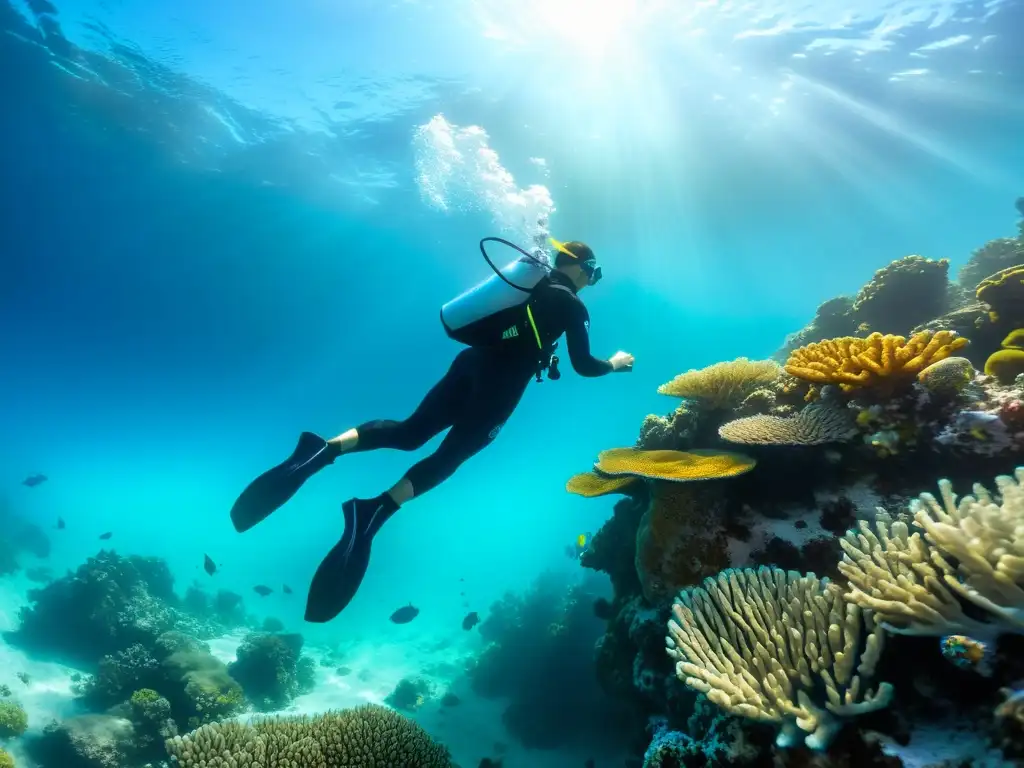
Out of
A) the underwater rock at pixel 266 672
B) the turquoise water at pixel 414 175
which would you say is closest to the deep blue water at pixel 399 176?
the turquoise water at pixel 414 175

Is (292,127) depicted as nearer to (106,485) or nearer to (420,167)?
(420,167)

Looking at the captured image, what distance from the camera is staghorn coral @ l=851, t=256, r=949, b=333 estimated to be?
9797 millimetres

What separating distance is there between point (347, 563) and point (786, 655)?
4.00m

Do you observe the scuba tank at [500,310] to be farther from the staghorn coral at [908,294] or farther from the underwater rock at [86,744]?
the underwater rock at [86,744]

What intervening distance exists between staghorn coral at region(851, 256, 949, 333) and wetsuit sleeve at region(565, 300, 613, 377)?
7431 millimetres

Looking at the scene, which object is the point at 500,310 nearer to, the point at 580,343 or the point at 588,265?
the point at 580,343

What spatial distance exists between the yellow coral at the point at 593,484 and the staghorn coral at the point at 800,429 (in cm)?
147

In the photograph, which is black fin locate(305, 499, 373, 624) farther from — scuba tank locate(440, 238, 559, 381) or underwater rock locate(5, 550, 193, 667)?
underwater rock locate(5, 550, 193, 667)

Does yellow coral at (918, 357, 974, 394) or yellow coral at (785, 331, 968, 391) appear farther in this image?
yellow coral at (785, 331, 968, 391)

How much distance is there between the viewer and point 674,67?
20.7 meters

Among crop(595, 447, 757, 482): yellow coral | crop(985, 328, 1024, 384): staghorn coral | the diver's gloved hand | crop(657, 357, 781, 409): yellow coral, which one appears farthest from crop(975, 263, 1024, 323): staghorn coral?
the diver's gloved hand

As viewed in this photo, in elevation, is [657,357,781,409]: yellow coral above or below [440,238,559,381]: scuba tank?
below

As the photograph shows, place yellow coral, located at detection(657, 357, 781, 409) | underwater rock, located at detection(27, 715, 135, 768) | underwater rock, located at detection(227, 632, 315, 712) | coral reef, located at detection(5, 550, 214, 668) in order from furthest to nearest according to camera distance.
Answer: coral reef, located at detection(5, 550, 214, 668)
underwater rock, located at detection(227, 632, 315, 712)
underwater rock, located at detection(27, 715, 135, 768)
yellow coral, located at detection(657, 357, 781, 409)

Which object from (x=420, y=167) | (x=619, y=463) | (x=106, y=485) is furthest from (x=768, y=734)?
(x=106, y=485)
